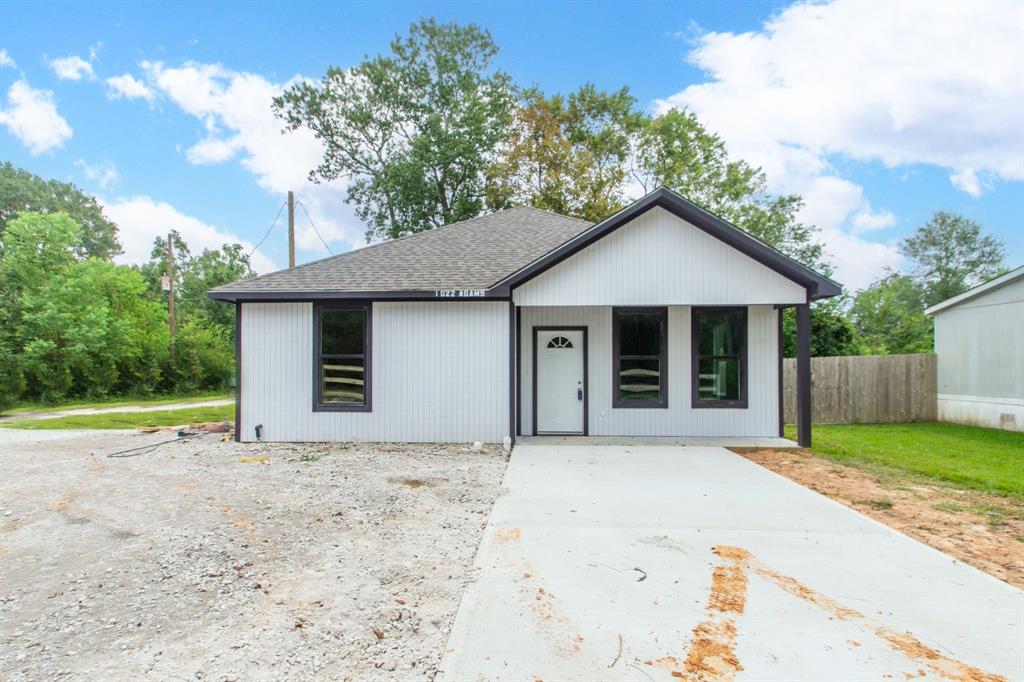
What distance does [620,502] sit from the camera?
5883mm

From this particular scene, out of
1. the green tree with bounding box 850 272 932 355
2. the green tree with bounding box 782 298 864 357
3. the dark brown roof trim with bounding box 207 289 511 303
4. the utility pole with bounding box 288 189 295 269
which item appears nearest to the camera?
the dark brown roof trim with bounding box 207 289 511 303

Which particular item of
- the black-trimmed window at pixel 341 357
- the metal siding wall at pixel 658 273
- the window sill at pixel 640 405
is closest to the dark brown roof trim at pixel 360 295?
the black-trimmed window at pixel 341 357

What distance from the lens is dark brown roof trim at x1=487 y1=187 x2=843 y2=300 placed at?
885 cm

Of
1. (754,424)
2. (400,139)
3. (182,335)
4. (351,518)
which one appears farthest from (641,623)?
(400,139)

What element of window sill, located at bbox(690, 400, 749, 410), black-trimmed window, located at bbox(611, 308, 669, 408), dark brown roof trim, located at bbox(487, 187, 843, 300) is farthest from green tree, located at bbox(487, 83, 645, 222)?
window sill, located at bbox(690, 400, 749, 410)

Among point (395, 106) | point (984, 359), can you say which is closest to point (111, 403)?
point (395, 106)

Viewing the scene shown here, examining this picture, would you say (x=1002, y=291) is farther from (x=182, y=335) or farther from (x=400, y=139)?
(x=182, y=335)

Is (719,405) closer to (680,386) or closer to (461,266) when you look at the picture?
(680,386)

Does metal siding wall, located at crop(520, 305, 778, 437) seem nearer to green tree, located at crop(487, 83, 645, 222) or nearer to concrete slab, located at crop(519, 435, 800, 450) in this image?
concrete slab, located at crop(519, 435, 800, 450)

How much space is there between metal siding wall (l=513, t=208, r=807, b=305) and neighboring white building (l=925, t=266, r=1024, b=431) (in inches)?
254

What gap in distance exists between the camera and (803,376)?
906 centimetres

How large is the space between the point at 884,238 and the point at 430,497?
4245 centimetres

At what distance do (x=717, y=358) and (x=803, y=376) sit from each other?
151 centimetres

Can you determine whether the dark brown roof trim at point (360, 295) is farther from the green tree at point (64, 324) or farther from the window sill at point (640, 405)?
the green tree at point (64, 324)
